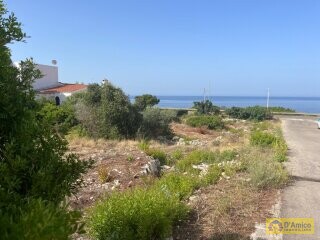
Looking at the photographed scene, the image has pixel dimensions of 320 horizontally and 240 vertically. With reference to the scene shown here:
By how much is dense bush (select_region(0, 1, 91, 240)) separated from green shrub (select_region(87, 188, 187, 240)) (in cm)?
146

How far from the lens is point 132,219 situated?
4770mm

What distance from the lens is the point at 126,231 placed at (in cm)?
453

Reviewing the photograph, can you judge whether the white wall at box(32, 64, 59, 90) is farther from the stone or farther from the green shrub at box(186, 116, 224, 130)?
the stone

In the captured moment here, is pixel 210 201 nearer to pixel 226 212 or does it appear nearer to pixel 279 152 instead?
pixel 226 212

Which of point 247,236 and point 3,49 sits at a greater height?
point 3,49

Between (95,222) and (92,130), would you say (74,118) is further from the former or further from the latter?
(95,222)

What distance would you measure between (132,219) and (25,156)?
90.3 inches

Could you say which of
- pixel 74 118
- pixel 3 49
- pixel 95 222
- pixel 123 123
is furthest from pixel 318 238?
pixel 74 118

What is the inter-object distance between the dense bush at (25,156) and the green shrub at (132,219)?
1.46 metres

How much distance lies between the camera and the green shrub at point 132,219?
15.2ft

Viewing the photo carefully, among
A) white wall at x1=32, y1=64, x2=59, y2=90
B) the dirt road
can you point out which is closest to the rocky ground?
the dirt road

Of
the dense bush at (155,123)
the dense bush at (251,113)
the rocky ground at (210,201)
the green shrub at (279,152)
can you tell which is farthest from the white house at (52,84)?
the rocky ground at (210,201)

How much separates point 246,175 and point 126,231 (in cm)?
495

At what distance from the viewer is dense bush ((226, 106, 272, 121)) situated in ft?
123
